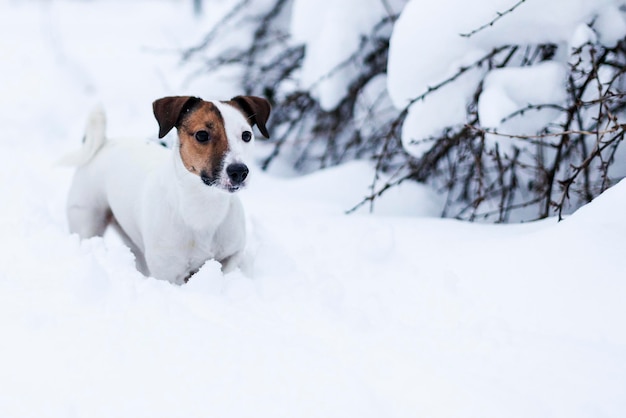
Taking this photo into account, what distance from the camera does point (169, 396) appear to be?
4.90ft

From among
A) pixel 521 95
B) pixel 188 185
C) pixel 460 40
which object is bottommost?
pixel 188 185

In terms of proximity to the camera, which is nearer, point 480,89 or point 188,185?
point 188,185

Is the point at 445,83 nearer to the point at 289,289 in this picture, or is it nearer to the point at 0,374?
the point at 289,289

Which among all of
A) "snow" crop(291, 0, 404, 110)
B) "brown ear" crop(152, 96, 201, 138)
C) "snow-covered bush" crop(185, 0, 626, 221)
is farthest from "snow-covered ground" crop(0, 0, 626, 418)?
"snow" crop(291, 0, 404, 110)

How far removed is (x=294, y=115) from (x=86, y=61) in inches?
266

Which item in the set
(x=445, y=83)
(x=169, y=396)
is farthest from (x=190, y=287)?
(x=445, y=83)

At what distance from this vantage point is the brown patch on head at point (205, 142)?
7.07 ft

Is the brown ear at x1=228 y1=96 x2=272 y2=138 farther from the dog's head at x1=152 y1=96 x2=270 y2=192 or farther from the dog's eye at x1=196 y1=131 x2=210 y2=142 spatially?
the dog's eye at x1=196 y1=131 x2=210 y2=142

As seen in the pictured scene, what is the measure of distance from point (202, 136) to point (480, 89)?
1576 millimetres

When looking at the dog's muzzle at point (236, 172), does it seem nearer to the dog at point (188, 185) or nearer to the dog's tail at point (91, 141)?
the dog at point (188, 185)

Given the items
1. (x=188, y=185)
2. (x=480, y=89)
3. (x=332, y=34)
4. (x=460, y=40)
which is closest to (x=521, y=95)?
(x=480, y=89)

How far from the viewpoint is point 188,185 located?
7.54 feet

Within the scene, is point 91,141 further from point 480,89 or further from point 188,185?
point 480,89

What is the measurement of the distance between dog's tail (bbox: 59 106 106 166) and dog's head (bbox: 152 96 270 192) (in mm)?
902
